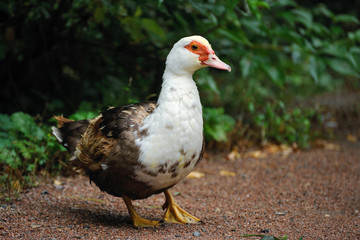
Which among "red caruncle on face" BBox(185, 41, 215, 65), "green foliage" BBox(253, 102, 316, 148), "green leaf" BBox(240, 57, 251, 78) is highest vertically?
"red caruncle on face" BBox(185, 41, 215, 65)

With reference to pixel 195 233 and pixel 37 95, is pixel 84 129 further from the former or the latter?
pixel 37 95

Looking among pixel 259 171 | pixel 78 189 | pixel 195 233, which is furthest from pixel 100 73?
pixel 195 233

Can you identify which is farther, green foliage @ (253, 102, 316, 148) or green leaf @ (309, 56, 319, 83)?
green foliage @ (253, 102, 316, 148)

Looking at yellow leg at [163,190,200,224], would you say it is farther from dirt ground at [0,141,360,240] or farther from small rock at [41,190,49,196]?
small rock at [41,190,49,196]

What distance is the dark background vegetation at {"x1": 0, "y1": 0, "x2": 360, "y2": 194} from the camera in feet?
14.9

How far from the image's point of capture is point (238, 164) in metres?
5.10

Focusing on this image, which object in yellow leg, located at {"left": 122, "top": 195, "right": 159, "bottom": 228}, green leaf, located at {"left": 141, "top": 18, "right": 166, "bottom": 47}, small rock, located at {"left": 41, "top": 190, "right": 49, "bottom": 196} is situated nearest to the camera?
yellow leg, located at {"left": 122, "top": 195, "right": 159, "bottom": 228}

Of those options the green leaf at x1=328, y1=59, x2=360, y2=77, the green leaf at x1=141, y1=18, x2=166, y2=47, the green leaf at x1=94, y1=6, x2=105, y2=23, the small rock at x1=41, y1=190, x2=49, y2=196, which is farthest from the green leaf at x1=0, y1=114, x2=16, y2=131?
the green leaf at x1=328, y1=59, x2=360, y2=77

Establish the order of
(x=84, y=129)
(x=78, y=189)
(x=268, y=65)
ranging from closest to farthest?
1. (x=84, y=129)
2. (x=78, y=189)
3. (x=268, y=65)

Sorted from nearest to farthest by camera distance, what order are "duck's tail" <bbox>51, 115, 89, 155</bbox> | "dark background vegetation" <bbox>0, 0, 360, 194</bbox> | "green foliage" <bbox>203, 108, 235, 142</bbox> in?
"duck's tail" <bbox>51, 115, 89, 155</bbox> < "dark background vegetation" <bbox>0, 0, 360, 194</bbox> < "green foliage" <bbox>203, 108, 235, 142</bbox>

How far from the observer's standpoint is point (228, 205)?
3.73 m

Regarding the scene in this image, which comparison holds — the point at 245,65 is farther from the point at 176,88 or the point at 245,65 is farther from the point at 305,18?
the point at 176,88

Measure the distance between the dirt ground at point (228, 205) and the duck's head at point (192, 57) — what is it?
1118mm

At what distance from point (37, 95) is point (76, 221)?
7.97 ft
